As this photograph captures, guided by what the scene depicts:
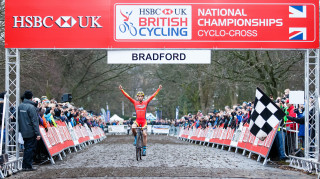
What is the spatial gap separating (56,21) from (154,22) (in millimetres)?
2740

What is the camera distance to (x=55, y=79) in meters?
39.2

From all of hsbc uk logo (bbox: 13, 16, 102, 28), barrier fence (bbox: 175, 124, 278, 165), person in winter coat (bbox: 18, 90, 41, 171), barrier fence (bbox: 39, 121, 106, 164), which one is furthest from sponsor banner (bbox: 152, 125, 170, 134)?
person in winter coat (bbox: 18, 90, 41, 171)

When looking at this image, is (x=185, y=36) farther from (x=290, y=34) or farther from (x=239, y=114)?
(x=239, y=114)

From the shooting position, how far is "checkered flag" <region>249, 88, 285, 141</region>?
1415cm

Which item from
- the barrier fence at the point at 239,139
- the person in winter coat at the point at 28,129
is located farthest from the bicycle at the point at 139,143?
the barrier fence at the point at 239,139

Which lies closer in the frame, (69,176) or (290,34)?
(69,176)

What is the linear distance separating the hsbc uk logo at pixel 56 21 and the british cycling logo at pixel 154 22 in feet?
2.22

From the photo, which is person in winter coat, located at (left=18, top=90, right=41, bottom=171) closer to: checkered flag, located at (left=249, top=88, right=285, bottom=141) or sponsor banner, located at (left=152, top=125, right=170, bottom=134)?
checkered flag, located at (left=249, top=88, right=285, bottom=141)

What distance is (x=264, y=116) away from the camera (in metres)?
14.4

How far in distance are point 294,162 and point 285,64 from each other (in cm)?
1731

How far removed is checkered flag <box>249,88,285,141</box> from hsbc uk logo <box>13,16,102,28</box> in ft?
16.3

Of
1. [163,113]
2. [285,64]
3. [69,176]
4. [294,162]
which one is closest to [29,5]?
[69,176]

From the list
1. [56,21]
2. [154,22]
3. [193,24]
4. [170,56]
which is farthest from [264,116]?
[56,21]

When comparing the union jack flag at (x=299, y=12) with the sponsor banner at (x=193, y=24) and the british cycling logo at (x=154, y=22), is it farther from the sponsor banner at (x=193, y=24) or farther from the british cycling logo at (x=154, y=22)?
the british cycling logo at (x=154, y=22)
